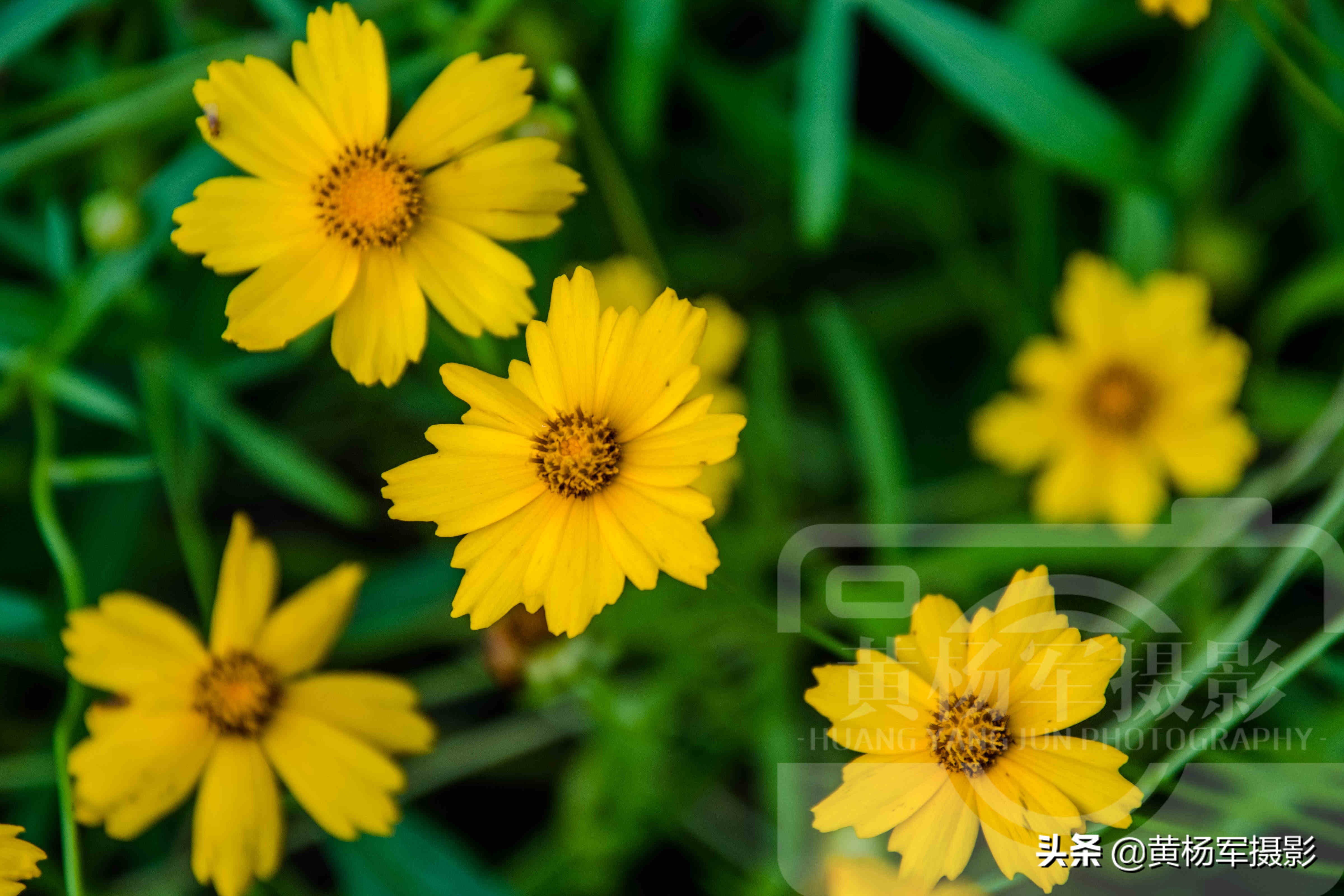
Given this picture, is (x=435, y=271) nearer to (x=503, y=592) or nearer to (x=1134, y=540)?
(x=503, y=592)

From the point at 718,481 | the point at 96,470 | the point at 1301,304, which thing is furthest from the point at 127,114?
the point at 1301,304

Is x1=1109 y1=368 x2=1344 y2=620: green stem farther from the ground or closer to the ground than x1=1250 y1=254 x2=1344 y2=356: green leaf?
closer to the ground

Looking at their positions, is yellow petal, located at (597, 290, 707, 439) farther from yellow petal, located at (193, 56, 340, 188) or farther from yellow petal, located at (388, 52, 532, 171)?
yellow petal, located at (193, 56, 340, 188)

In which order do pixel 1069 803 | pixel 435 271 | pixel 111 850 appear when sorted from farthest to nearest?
pixel 111 850 < pixel 435 271 < pixel 1069 803

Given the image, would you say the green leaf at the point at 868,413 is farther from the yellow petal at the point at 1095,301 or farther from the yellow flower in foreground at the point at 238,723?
the yellow flower in foreground at the point at 238,723

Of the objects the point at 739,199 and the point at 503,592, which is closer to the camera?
the point at 503,592

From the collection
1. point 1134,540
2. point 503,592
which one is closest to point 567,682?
point 503,592

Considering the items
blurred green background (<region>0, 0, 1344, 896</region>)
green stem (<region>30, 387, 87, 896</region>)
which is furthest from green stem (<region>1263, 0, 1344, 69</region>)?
green stem (<region>30, 387, 87, 896</region>)
